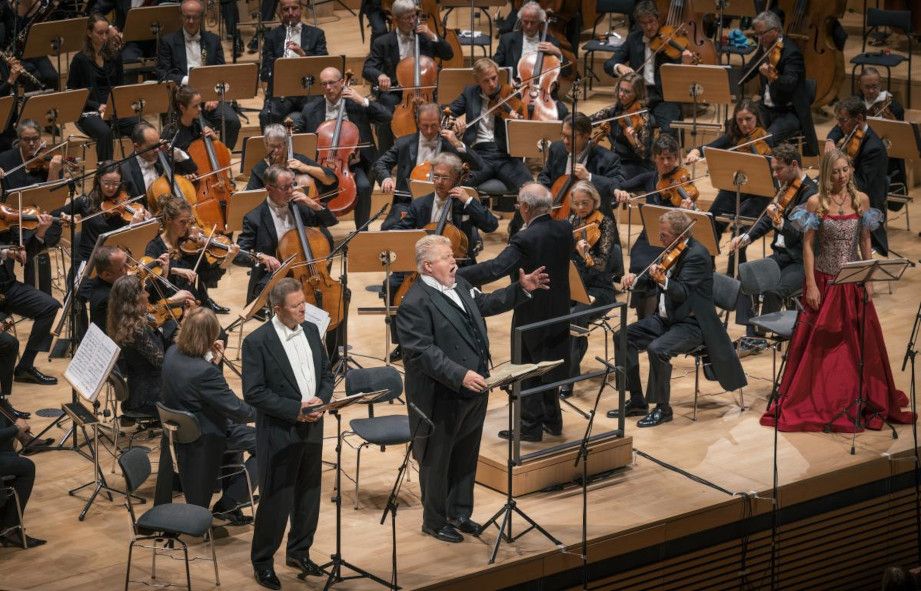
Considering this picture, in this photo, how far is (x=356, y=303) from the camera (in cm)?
908

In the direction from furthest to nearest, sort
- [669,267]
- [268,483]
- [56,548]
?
1. [669,267]
2. [56,548]
3. [268,483]

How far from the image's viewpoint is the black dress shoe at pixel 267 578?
5930 mm

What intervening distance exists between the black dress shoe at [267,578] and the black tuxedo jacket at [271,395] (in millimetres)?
436

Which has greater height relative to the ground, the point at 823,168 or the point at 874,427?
the point at 823,168

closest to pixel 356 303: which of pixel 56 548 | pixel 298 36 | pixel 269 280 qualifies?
pixel 269 280

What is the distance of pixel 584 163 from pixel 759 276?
4.38ft

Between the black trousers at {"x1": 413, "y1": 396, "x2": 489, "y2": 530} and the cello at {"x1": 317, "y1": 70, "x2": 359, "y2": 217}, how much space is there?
11.0 feet

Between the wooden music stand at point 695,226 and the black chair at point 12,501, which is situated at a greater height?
the wooden music stand at point 695,226

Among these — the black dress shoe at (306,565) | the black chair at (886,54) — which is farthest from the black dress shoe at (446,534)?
the black chair at (886,54)

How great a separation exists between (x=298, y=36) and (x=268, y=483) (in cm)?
528

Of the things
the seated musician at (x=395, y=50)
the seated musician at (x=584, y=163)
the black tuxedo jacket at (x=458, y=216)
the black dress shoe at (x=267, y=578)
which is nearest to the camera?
the black dress shoe at (x=267, y=578)

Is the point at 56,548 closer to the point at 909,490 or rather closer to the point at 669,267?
the point at 669,267

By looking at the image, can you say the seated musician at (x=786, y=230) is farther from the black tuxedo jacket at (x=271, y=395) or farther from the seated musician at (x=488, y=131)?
the black tuxedo jacket at (x=271, y=395)

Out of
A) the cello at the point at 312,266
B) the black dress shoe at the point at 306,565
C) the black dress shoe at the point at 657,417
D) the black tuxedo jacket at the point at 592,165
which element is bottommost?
the black dress shoe at the point at 306,565
